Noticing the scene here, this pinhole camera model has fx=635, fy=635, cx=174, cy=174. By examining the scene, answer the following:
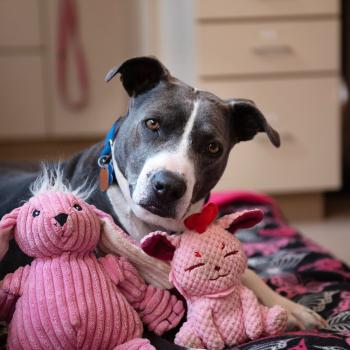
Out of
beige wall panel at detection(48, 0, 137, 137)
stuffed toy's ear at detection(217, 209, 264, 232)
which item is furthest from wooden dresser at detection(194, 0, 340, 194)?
stuffed toy's ear at detection(217, 209, 264, 232)

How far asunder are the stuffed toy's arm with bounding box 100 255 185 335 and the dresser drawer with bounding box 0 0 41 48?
2.68 m

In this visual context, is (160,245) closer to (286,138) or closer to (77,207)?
(77,207)

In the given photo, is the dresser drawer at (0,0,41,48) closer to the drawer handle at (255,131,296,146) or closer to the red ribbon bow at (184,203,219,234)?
the drawer handle at (255,131,296,146)

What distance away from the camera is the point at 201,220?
1.19m

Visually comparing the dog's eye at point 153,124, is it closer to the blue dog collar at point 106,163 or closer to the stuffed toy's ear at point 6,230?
the blue dog collar at point 106,163

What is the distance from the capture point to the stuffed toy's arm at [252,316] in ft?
3.83

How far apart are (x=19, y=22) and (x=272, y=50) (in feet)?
5.06

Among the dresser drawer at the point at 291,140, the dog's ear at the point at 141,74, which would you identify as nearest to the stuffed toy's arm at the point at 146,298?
the dog's ear at the point at 141,74

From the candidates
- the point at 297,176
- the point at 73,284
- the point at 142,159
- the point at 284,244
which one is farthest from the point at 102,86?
the point at 73,284

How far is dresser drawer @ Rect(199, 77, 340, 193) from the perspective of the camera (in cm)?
286

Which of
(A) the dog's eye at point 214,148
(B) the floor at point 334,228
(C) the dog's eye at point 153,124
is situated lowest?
(B) the floor at point 334,228

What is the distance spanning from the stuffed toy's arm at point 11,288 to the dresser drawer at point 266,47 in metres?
1.85

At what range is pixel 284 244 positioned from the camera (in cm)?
196

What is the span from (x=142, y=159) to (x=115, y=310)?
0.33 meters
